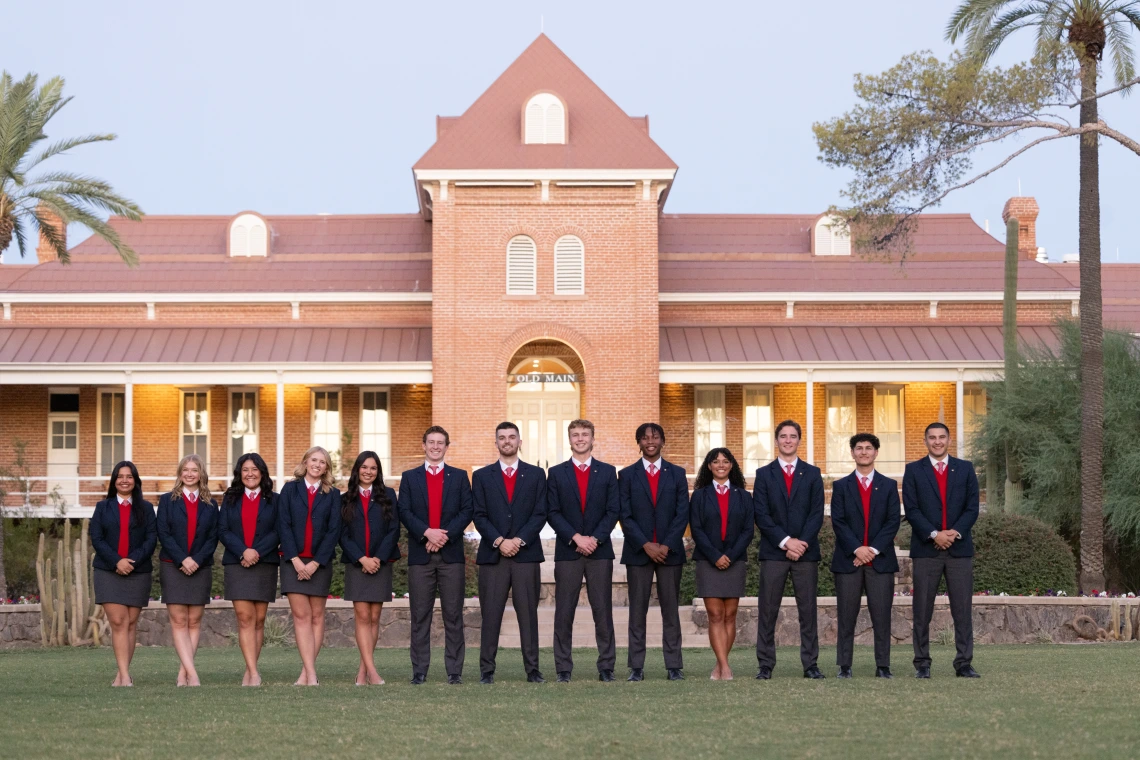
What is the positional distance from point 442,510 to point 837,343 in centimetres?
1944

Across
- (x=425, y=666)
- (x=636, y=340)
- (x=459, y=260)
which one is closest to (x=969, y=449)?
(x=636, y=340)

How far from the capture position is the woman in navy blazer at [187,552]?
33.6 feet

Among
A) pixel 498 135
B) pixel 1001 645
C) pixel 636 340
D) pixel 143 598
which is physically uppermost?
pixel 498 135

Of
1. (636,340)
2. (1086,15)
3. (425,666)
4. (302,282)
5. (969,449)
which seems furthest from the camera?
(302,282)

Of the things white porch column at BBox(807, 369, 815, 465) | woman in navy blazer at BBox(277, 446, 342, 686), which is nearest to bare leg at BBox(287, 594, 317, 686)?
woman in navy blazer at BBox(277, 446, 342, 686)

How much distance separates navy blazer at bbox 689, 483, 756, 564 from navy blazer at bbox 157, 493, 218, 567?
143 inches

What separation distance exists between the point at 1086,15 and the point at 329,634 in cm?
1406

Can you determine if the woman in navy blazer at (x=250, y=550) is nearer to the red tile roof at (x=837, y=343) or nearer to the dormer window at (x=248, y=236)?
the red tile roof at (x=837, y=343)

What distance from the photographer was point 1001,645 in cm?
1633

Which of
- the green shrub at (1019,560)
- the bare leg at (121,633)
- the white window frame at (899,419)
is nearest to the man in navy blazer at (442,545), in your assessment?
the bare leg at (121,633)

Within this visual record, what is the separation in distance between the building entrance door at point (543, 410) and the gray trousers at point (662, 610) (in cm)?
1765

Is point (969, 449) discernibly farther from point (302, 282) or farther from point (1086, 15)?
point (302, 282)

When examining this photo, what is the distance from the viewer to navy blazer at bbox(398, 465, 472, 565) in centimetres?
1030

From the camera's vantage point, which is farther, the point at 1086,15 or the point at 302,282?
the point at 302,282
